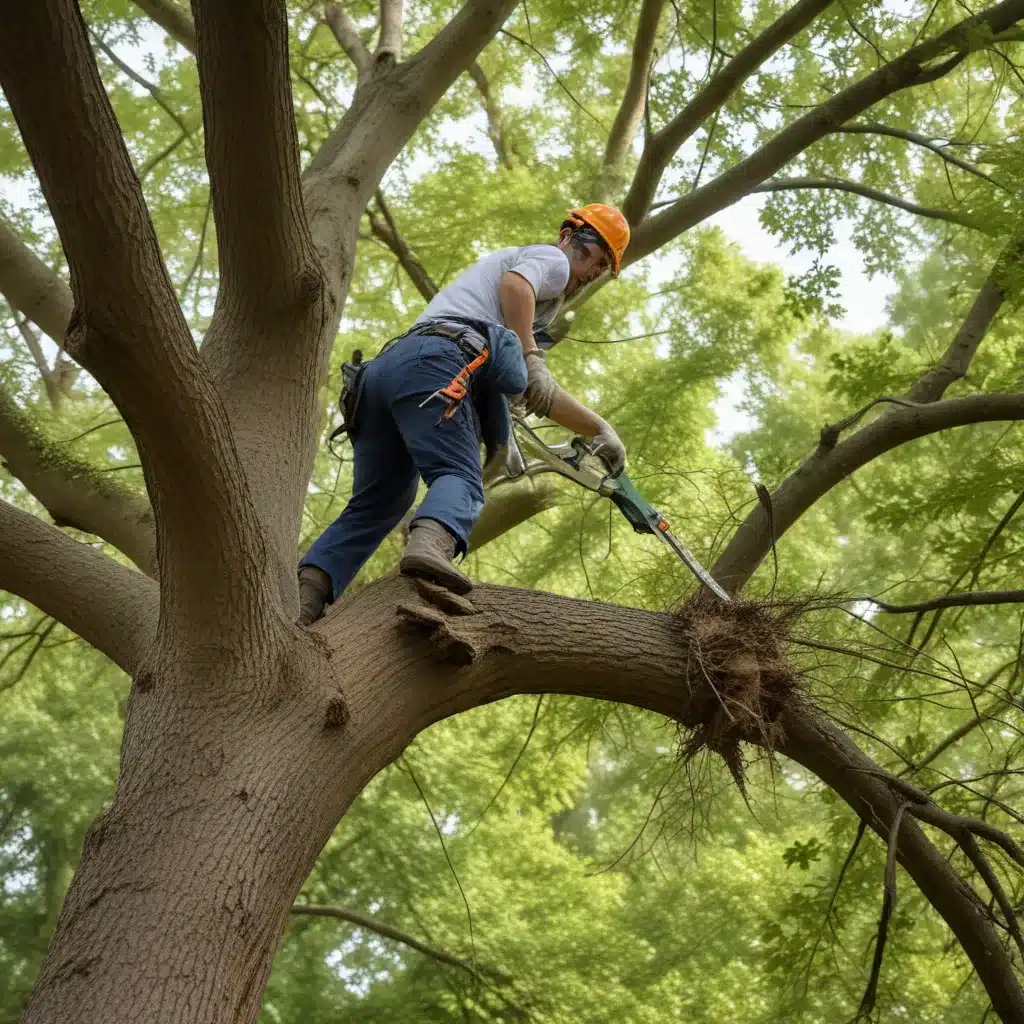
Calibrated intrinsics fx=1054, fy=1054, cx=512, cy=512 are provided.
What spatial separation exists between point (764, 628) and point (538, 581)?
18.6 ft

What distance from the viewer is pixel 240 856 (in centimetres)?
205

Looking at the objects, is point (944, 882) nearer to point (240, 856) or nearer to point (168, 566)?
point (240, 856)

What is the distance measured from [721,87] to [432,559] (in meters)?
3.39

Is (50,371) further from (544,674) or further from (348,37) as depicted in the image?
(544,674)

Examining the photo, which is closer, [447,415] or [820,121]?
[447,415]

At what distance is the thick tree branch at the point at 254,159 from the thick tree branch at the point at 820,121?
2844 mm

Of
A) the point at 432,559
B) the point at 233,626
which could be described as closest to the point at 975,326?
the point at 432,559

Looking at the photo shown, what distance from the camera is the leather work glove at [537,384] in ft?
Result: 10.8

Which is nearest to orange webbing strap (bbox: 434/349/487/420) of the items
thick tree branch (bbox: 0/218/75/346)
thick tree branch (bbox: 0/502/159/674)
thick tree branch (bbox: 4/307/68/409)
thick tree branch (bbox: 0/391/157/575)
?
thick tree branch (bbox: 0/502/159/674)

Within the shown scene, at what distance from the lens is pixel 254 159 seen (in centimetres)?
251

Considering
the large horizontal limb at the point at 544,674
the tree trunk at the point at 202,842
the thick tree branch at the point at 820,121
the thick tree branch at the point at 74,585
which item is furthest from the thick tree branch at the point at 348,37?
the tree trunk at the point at 202,842

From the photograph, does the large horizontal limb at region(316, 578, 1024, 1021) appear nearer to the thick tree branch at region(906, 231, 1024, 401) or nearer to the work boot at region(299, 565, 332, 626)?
the work boot at region(299, 565, 332, 626)

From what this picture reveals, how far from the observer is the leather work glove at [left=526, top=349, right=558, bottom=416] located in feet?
10.8

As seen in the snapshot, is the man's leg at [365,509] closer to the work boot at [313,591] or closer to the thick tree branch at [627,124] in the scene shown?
the work boot at [313,591]
